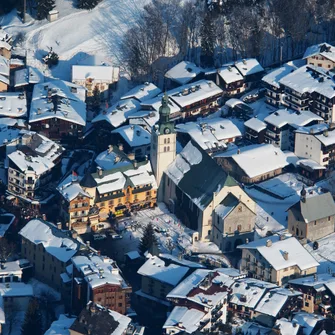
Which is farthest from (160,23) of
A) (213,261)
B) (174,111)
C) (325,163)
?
(213,261)

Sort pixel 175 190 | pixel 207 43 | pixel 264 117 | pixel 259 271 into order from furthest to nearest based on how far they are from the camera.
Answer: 1. pixel 207 43
2. pixel 264 117
3. pixel 175 190
4. pixel 259 271

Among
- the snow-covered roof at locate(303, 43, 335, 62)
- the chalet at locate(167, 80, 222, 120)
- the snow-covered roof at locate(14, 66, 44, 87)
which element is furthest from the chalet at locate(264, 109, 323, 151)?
the snow-covered roof at locate(14, 66, 44, 87)

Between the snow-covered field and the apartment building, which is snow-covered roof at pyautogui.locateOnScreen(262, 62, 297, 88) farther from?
the apartment building

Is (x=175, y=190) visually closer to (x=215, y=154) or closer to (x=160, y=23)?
(x=215, y=154)

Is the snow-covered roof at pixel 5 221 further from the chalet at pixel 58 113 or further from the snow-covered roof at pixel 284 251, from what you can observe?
the snow-covered roof at pixel 284 251

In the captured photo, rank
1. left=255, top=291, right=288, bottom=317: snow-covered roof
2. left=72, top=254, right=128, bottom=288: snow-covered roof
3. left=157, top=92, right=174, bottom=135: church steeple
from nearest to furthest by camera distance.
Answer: left=255, top=291, right=288, bottom=317: snow-covered roof, left=72, top=254, right=128, bottom=288: snow-covered roof, left=157, top=92, right=174, bottom=135: church steeple

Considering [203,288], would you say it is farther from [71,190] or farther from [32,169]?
[32,169]
